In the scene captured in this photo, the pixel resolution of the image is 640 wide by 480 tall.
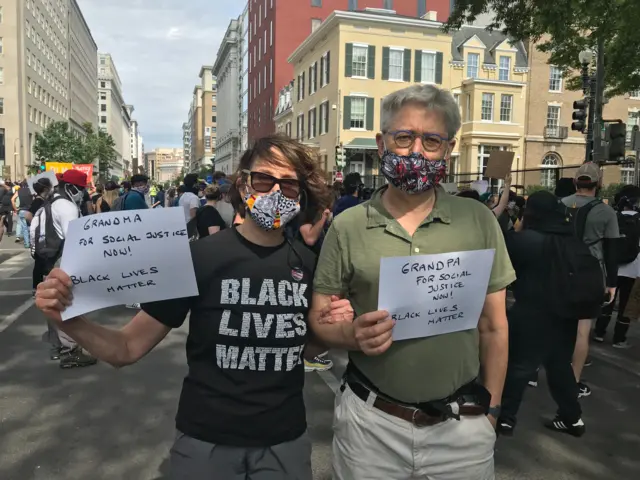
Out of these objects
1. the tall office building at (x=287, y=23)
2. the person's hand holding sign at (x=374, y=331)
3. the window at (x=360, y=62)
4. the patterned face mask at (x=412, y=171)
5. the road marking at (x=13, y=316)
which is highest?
the tall office building at (x=287, y=23)

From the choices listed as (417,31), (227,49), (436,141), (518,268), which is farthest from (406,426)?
(227,49)

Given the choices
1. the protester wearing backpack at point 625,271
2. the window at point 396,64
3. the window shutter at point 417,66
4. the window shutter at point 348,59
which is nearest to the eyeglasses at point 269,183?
the protester wearing backpack at point 625,271

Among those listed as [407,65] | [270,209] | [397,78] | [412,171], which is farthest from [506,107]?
[270,209]

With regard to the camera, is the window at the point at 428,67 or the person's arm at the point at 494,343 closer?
the person's arm at the point at 494,343

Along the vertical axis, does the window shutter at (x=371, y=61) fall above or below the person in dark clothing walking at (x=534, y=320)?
above

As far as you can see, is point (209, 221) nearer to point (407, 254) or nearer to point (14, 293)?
point (14, 293)

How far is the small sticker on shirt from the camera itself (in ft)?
6.82

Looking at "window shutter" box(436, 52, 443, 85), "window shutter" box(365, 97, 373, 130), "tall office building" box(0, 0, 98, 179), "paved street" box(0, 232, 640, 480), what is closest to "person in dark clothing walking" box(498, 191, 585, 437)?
"paved street" box(0, 232, 640, 480)

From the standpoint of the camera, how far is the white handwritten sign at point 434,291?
182 cm

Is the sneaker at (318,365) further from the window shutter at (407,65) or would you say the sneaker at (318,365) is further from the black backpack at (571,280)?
the window shutter at (407,65)

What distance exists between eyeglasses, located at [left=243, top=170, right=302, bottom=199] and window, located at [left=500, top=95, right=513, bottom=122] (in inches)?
1584

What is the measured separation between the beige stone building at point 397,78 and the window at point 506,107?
0.23ft

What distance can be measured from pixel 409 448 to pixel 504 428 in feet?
8.52

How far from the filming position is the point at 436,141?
2.07 meters
